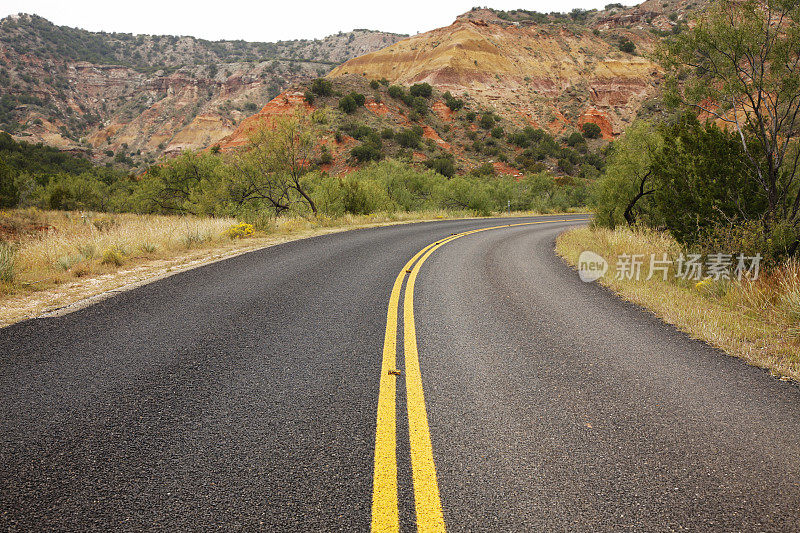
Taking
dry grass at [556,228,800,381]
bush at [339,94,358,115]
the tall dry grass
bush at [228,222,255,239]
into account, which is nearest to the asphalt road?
dry grass at [556,228,800,381]

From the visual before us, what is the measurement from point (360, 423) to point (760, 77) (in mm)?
9022

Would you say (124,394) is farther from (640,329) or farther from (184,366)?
(640,329)

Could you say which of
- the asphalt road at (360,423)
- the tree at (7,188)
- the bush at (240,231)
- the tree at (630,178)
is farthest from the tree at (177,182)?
the tree at (630,178)

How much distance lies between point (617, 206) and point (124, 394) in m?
14.9

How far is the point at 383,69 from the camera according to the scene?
8881 centimetres

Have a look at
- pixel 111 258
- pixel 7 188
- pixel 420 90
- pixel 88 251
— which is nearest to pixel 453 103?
pixel 420 90

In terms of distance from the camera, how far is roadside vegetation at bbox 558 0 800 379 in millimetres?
5781

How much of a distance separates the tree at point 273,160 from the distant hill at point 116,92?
72.7 m

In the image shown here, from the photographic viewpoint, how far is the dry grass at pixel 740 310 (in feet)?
13.5

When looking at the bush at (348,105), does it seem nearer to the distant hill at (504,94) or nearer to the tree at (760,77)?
the distant hill at (504,94)

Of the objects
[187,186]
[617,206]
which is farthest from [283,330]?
[187,186]

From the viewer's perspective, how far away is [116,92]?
341ft

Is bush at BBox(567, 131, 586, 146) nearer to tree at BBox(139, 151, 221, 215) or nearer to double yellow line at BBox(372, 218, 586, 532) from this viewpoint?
tree at BBox(139, 151, 221, 215)

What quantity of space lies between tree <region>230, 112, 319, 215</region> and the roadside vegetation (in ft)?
47.2
